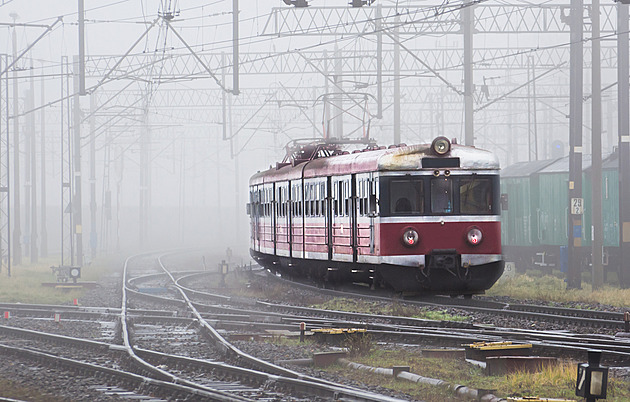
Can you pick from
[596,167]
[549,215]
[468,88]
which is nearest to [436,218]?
[596,167]

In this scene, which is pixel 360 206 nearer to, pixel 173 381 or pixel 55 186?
pixel 173 381

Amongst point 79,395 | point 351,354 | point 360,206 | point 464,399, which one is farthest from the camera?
point 360,206

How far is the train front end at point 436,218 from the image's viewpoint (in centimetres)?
1723

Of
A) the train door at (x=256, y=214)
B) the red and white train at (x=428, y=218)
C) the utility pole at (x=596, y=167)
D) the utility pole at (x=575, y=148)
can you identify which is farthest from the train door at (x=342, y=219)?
the train door at (x=256, y=214)

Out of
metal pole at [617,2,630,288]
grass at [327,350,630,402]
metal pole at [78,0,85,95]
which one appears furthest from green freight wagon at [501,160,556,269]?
grass at [327,350,630,402]

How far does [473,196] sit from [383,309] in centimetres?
436

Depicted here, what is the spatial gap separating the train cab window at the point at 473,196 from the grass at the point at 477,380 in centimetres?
431

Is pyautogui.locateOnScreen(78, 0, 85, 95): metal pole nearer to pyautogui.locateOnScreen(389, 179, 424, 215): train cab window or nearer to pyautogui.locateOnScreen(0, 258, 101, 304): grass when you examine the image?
pyautogui.locateOnScreen(0, 258, 101, 304): grass

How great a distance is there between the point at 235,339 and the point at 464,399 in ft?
22.8

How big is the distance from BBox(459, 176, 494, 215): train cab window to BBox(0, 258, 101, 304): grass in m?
13.1

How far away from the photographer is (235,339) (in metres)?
16.9

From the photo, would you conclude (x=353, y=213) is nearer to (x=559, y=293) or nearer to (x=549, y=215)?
(x=559, y=293)

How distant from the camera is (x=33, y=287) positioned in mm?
31781

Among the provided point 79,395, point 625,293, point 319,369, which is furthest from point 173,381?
point 625,293
